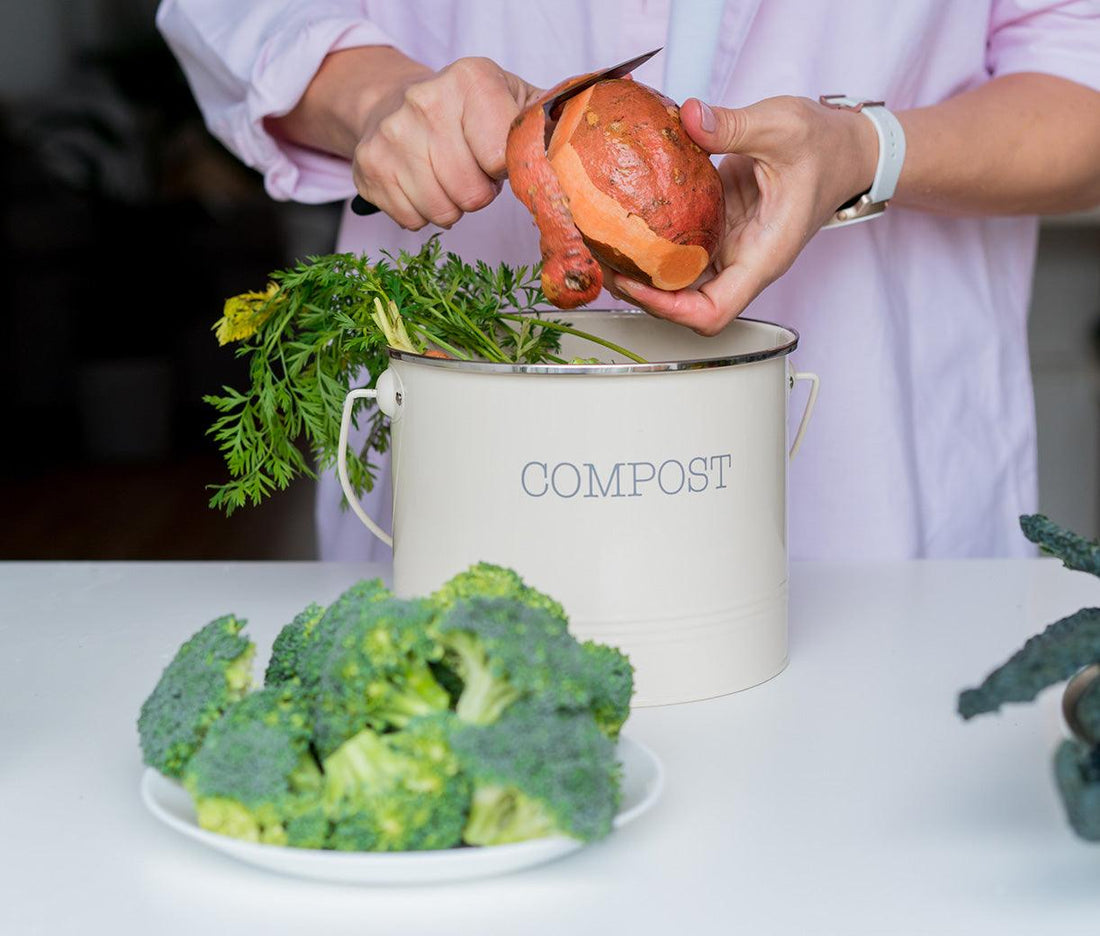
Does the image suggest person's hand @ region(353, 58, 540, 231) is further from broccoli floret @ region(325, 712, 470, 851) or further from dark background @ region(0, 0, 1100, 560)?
dark background @ region(0, 0, 1100, 560)

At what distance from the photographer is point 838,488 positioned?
148 cm

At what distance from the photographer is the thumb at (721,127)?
93 cm

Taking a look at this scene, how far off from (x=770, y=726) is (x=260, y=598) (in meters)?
0.49

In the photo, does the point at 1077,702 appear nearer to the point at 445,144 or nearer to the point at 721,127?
the point at 721,127

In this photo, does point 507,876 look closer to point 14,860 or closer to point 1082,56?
point 14,860

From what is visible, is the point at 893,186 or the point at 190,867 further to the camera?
the point at 893,186

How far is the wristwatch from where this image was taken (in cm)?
118

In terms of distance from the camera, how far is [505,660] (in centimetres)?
66

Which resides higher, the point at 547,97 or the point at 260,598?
the point at 547,97

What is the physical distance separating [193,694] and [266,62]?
0.83 meters

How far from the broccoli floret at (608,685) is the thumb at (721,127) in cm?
36

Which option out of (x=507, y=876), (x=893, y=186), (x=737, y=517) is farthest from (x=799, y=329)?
(x=507, y=876)

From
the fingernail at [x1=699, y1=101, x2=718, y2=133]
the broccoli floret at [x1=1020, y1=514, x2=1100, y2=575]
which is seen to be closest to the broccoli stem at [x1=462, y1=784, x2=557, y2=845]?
the broccoli floret at [x1=1020, y1=514, x2=1100, y2=575]

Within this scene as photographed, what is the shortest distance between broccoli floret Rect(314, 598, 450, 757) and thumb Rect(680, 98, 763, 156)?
403mm
